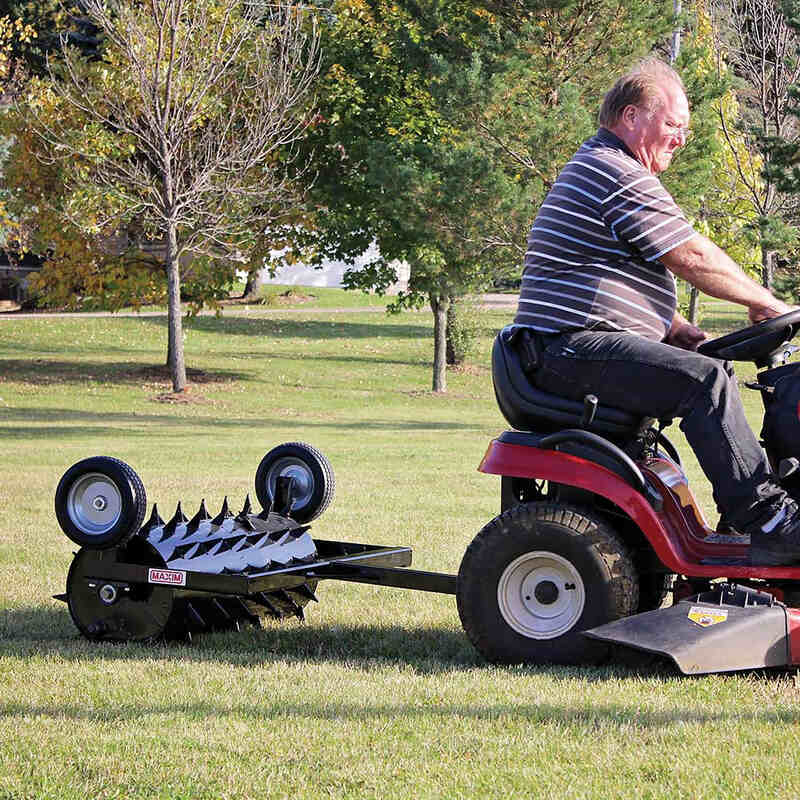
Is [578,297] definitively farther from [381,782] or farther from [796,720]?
[381,782]

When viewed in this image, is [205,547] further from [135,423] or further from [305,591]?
[135,423]

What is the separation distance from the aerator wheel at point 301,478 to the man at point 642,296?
1.70 metres

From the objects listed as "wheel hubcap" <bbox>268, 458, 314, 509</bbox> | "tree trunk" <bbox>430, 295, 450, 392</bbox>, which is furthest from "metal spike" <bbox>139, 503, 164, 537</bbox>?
"tree trunk" <bbox>430, 295, 450, 392</bbox>

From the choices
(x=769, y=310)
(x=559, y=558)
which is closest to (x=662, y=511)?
(x=559, y=558)

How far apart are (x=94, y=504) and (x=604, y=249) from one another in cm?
239

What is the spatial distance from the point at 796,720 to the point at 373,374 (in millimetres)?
25906

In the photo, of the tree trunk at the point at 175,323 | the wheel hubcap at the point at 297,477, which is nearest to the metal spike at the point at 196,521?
the wheel hubcap at the point at 297,477

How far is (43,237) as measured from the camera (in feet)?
88.8

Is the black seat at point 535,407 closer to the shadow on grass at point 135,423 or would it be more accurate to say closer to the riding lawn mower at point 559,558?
the riding lawn mower at point 559,558

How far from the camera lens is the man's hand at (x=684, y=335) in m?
5.18

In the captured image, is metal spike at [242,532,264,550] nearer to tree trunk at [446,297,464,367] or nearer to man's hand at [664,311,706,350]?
man's hand at [664,311,706,350]

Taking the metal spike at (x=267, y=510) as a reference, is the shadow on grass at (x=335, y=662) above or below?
below

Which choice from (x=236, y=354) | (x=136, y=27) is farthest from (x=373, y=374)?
(x=136, y=27)

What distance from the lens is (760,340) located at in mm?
4715
